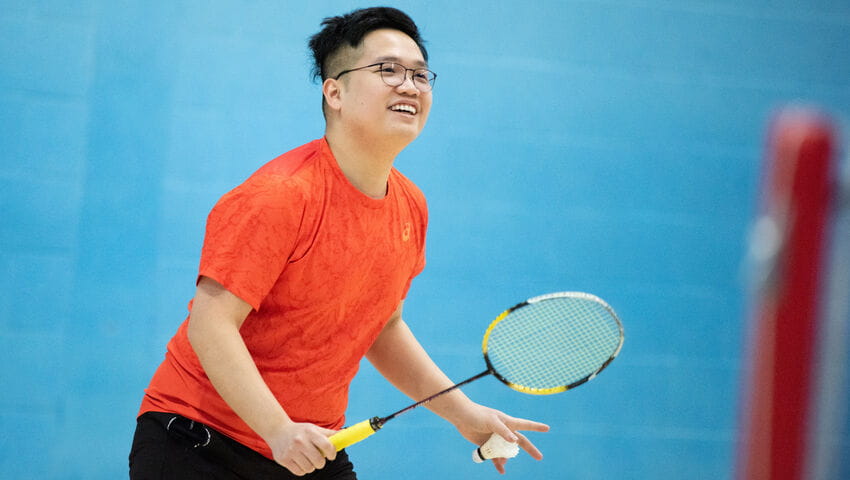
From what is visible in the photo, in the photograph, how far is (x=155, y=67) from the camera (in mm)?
4121

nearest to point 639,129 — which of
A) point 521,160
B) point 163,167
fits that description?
point 521,160

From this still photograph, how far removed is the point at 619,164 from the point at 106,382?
7.79 feet

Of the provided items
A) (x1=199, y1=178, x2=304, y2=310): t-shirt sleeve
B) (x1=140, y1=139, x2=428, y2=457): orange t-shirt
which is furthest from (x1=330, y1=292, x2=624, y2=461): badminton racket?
(x1=199, y1=178, x2=304, y2=310): t-shirt sleeve

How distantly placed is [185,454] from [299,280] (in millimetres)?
472

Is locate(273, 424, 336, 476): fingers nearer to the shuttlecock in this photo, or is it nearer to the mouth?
the shuttlecock

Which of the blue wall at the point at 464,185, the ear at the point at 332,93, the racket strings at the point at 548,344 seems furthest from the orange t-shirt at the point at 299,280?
the blue wall at the point at 464,185

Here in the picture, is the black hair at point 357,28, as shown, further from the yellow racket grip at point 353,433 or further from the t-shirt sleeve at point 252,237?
the yellow racket grip at point 353,433

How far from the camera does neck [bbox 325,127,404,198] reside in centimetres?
246

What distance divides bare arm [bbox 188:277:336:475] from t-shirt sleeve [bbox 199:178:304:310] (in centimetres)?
4

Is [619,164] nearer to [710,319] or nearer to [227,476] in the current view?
[710,319]

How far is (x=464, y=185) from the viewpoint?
4359 millimetres

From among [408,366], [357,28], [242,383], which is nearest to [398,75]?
[357,28]

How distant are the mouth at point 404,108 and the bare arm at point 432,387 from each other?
552 millimetres

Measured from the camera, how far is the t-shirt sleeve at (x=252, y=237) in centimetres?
215
